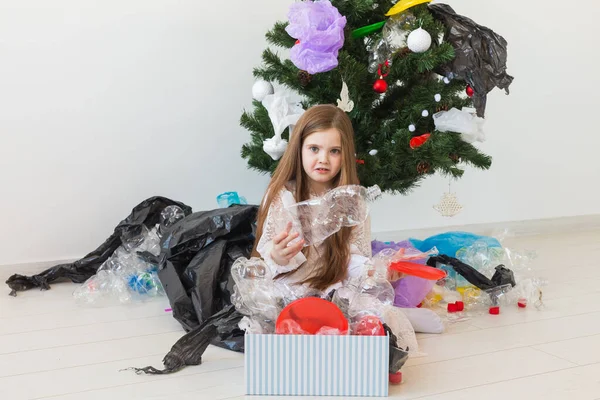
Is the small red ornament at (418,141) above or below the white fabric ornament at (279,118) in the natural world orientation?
below

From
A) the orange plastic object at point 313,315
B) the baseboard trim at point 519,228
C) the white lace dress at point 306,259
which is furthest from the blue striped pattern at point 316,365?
the baseboard trim at point 519,228

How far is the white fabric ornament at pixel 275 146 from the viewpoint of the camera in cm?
222

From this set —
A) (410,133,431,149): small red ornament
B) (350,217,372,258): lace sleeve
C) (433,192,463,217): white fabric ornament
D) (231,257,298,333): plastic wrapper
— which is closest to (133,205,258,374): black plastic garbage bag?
(231,257,298,333): plastic wrapper

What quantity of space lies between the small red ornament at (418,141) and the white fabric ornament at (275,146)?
422mm

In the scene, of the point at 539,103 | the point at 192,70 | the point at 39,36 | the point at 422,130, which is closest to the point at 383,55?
the point at 422,130

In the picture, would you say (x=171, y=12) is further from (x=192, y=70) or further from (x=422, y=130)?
(x=422, y=130)

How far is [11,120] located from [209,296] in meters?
1.13

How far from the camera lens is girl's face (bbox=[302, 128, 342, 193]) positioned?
176cm

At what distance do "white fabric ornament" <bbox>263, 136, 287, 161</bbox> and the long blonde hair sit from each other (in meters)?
0.39

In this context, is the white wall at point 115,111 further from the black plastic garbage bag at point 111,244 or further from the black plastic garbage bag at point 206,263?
the black plastic garbage bag at point 206,263

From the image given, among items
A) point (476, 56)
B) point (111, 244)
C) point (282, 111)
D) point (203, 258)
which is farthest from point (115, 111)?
point (476, 56)

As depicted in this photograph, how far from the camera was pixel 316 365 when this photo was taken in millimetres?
1428

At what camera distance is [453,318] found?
2039 millimetres

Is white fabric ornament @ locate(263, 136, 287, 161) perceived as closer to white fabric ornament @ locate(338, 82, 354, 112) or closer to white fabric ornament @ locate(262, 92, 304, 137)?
white fabric ornament @ locate(262, 92, 304, 137)
